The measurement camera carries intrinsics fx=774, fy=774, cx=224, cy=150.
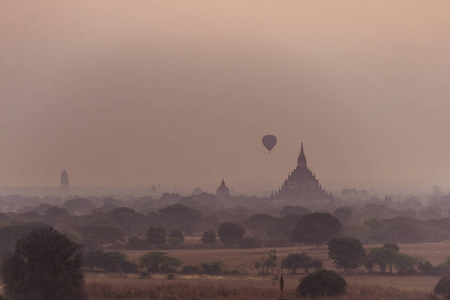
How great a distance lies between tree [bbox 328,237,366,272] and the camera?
273ft

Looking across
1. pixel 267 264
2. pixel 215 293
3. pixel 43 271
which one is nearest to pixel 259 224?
pixel 267 264

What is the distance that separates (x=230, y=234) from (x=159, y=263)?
118ft

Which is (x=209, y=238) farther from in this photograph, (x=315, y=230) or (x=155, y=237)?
(x=315, y=230)

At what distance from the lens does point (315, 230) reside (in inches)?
4437

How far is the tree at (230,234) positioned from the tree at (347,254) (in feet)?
107

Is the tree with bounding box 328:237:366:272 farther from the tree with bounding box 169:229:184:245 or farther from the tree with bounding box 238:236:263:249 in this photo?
the tree with bounding box 169:229:184:245

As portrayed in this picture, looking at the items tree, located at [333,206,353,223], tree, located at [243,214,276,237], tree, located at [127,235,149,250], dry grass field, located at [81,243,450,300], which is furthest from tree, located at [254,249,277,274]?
tree, located at [333,206,353,223]

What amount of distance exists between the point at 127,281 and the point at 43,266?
53.9ft

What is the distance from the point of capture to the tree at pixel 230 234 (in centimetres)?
11643

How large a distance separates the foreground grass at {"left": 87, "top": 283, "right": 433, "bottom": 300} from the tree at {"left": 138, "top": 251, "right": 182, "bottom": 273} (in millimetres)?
15353

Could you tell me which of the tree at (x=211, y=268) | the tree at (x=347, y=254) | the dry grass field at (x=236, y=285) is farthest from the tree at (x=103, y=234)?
the tree at (x=347, y=254)

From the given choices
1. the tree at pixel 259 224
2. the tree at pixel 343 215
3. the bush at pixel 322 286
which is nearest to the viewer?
the bush at pixel 322 286

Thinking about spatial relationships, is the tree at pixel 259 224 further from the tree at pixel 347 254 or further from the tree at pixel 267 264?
the tree at pixel 267 264

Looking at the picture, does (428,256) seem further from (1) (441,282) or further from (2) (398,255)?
(1) (441,282)
